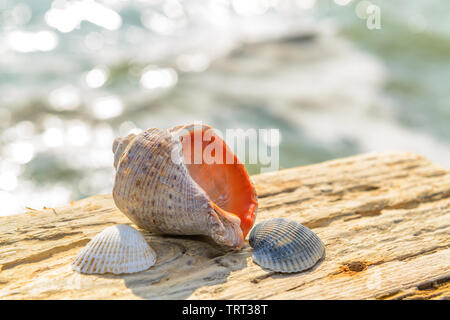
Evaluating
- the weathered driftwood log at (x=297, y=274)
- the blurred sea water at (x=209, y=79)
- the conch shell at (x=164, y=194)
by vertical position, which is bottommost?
the weathered driftwood log at (x=297, y=274)

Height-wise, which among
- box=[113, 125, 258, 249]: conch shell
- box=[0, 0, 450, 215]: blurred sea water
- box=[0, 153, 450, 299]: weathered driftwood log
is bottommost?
box=[0, 153, 450, 299]: weathered driftwood log

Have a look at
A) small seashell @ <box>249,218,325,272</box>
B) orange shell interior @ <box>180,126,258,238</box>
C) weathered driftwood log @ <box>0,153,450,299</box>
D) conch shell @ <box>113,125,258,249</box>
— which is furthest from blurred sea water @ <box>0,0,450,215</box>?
small seashell @ <box>249,218,325,272</box>

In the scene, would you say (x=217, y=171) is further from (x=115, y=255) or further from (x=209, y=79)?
(x=209, y=79)

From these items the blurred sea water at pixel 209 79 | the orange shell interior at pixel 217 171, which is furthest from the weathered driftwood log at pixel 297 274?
the blurred sea water at pixel 209 79

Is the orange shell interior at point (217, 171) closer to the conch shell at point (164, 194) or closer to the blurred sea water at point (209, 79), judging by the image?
the conch shell at point (164, 194)

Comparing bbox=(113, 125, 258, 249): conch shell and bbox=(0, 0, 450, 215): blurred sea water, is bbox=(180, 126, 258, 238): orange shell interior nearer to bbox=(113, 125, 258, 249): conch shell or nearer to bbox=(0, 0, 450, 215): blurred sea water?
bbox=(113, 125, 258, 249): conch shell
